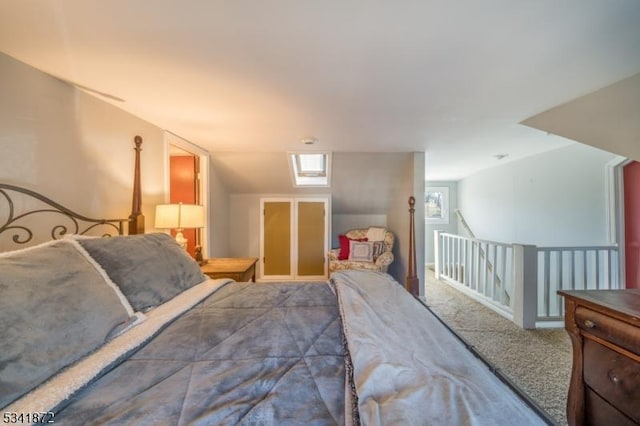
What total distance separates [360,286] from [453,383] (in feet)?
2.87

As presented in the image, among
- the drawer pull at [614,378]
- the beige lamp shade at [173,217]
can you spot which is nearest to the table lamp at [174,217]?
the beige lamp shade at [173,217]

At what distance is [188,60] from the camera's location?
54.8 inches

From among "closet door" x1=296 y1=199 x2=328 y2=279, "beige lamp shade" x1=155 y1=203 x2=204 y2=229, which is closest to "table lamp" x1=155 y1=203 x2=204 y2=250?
"beige lamp shade" x1=155 y1=203 x2=204 y2=229

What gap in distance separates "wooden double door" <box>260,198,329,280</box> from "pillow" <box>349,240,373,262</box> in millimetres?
454

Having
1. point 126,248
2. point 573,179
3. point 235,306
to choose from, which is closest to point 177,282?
point 126,248

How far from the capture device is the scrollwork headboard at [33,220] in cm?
129

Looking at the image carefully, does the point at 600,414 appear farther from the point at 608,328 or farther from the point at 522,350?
the point at 522,350

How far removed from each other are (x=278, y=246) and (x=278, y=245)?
0.02 meters

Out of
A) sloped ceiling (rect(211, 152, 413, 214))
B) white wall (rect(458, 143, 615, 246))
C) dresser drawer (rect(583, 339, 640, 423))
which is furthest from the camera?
sloped ceiling (rect(211, 152, 413, 214))

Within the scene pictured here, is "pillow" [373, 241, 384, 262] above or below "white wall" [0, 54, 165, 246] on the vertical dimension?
below

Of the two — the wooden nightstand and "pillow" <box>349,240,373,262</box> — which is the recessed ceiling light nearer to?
the wooden nightstand

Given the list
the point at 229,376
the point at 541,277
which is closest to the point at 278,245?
the point at 229,376

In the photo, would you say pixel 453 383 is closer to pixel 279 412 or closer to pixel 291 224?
pixel 279 412

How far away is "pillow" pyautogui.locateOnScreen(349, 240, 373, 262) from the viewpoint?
3.92m
